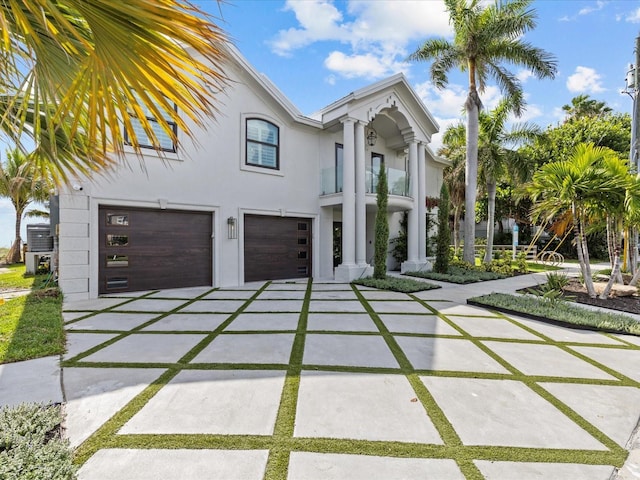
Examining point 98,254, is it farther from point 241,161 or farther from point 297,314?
point 297,314

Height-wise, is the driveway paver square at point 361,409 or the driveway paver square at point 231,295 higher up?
the driveway paver square at point 231,295

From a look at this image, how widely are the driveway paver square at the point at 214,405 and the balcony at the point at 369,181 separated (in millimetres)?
8502

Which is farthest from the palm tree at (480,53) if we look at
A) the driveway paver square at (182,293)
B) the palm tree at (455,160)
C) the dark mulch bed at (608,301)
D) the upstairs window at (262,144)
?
the driveway paver square at (182,293)

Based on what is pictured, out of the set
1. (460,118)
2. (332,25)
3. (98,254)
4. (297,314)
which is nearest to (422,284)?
(297,314)

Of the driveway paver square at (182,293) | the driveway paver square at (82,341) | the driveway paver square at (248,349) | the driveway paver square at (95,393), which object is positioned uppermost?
the driveway paver square at (182,293)

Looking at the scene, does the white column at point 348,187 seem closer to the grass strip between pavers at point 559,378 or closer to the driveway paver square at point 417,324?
the driveway paver square at point 417,324

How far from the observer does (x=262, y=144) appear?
1001 cm

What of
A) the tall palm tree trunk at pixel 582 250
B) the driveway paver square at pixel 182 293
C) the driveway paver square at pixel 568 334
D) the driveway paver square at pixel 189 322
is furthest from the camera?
the driveway paver square at pixel 182 293

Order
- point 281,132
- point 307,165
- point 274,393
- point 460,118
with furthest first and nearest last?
point 460,118 < point 307,165 < point 281,132 < point 274,393

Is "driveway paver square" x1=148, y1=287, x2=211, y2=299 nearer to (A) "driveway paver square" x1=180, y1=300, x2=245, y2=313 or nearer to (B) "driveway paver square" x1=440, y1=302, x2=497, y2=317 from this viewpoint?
(A) "driveway paver square" x1=180, y1=300, x2=245, y2=313

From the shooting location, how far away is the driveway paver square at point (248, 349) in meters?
3.74

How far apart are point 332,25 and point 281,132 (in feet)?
11.2

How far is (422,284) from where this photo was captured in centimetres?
920

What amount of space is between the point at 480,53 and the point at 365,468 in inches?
561
